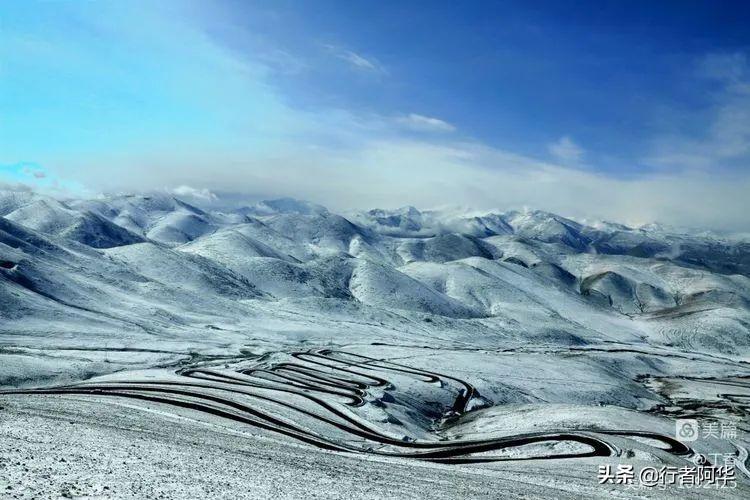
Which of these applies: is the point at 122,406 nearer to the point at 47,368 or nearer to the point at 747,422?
the point at 47,368

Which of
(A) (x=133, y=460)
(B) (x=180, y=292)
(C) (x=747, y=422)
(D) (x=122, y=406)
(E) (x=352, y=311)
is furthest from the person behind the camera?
(E) (x=352, y=311)

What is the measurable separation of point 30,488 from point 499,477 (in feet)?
87.4

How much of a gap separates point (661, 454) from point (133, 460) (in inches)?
1692

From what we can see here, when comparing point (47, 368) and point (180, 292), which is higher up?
point (180, 292)

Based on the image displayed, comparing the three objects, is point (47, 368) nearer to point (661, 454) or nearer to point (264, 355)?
point (264, 355)

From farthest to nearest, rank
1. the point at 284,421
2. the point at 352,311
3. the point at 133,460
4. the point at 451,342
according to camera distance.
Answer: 1. the point at 352,311
2. the point at 451,342
3. the point at 284,421
4. the point at 133,460

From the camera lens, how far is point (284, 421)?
4600 cm

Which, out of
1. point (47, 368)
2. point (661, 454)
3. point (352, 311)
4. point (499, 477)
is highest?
point (352, 311)

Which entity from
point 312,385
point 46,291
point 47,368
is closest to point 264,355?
point 312,385

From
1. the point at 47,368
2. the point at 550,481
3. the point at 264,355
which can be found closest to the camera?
the point at 550,481

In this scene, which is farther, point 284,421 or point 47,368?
point 47,368

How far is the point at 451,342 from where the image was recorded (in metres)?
158

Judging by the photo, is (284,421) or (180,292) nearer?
(284,421)

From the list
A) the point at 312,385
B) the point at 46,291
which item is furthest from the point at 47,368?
the point at 46,291
